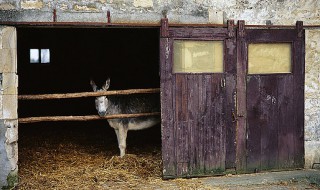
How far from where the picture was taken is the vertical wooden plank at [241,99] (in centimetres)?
682

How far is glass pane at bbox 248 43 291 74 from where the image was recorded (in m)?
6.94

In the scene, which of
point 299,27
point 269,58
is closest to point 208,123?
point 269,58

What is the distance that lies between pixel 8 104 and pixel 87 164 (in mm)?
2101

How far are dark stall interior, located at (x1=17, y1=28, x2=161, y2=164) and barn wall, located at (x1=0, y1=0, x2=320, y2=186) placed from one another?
208 centimetres

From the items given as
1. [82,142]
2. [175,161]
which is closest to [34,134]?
[82,142]

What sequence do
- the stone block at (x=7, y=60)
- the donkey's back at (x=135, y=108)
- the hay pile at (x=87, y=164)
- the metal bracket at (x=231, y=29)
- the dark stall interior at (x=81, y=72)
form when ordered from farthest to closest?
the dark stall interior at (x=81, y=72) → the donkey's back at (x=135, y=108) → the metal bracket at (x=231, y=29) → the hay pile at (x=87, y=164) → the stone block at (x=7, y=60)

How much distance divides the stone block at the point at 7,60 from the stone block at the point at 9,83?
0.25 feet

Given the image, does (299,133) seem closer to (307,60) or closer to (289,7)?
(307,60)

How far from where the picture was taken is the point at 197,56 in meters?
6.71

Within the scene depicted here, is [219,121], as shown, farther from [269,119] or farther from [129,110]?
[129,110]

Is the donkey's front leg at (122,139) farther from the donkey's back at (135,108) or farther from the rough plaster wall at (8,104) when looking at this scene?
the rough plaster wall at (8,104)

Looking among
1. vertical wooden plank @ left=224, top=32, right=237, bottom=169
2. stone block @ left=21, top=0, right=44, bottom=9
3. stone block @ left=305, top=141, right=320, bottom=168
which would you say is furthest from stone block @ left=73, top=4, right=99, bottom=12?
stone block @ left=305, top=141, right=320, bottom=168

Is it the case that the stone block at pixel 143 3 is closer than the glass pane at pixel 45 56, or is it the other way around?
the stone block at pixel 143 3

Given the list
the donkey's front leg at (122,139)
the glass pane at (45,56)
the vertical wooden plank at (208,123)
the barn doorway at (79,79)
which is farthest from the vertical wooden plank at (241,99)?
the glass pane at (45,56)
